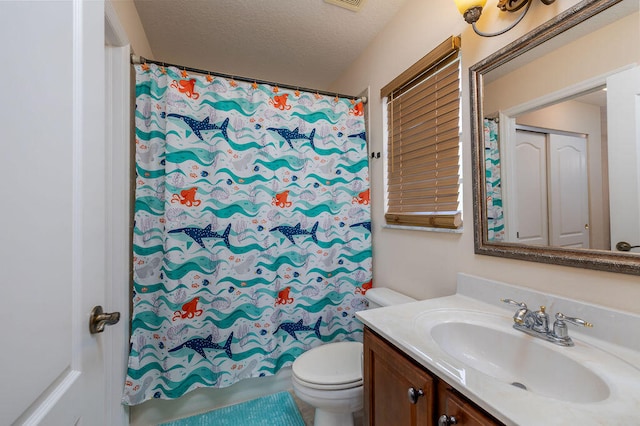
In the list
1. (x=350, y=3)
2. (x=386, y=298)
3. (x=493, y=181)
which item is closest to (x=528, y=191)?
(x=493, y=181)

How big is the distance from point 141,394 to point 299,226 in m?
1.31

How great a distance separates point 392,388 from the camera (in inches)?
33.5

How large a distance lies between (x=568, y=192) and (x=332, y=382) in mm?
1249

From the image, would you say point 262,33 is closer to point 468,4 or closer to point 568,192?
point 468,4

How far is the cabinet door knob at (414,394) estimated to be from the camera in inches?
28.3

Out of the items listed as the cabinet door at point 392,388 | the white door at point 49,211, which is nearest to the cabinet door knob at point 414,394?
the cabinet door at point 392,388

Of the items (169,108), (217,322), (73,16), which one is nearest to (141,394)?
(217,322)

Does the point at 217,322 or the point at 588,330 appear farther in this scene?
the point at 217,322

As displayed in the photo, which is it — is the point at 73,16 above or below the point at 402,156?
above

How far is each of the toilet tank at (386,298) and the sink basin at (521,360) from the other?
52cm

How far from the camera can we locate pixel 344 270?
1903 millimetres

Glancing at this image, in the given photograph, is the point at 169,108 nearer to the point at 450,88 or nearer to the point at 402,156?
the point at 402,156

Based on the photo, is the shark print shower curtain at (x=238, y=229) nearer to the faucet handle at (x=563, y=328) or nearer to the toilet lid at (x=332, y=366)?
the toilet lid at (x=332, y=366)

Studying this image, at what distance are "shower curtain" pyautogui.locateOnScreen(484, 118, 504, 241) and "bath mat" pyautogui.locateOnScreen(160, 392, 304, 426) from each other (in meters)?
1.51
